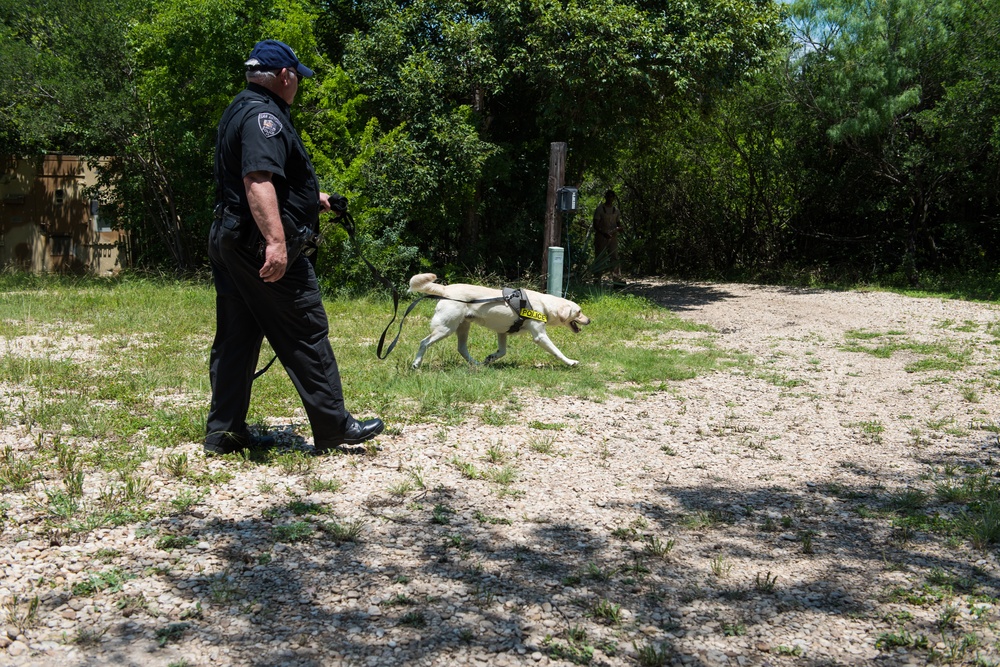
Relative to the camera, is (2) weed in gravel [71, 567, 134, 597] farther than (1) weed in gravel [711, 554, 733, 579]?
No

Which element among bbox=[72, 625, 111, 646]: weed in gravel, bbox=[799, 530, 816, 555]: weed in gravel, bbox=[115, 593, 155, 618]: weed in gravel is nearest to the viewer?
bbox=[72, 625, 111, 646]: weed in gravel

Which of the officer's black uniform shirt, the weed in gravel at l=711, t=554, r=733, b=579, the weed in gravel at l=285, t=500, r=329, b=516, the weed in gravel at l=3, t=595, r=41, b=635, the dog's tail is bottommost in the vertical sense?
the weed in gravel at l=3, t=595, r=41, b=635

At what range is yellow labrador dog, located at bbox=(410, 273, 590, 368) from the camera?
7.84 meters

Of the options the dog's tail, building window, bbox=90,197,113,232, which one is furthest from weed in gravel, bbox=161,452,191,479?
building window, bbox=90,197,113,232

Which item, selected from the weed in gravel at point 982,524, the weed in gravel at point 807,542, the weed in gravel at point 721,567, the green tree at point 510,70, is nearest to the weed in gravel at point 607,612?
the weed in gravel at point 721,567

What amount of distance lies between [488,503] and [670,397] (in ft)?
10.7

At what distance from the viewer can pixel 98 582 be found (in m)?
3.38

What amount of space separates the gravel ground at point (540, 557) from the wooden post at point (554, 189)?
7451mm

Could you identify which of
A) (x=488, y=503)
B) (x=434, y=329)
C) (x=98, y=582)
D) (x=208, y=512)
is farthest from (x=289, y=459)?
(x=434, y=329)

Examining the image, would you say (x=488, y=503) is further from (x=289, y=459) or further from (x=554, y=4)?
(x=554, y=4)

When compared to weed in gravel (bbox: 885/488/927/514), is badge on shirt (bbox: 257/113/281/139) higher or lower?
higher

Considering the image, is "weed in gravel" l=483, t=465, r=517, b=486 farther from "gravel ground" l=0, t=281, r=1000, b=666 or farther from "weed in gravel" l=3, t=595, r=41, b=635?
"weed in gravel" l=3, t=595, r=41, b=635

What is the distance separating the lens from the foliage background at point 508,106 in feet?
45.9

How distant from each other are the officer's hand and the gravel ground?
113 centimetres
